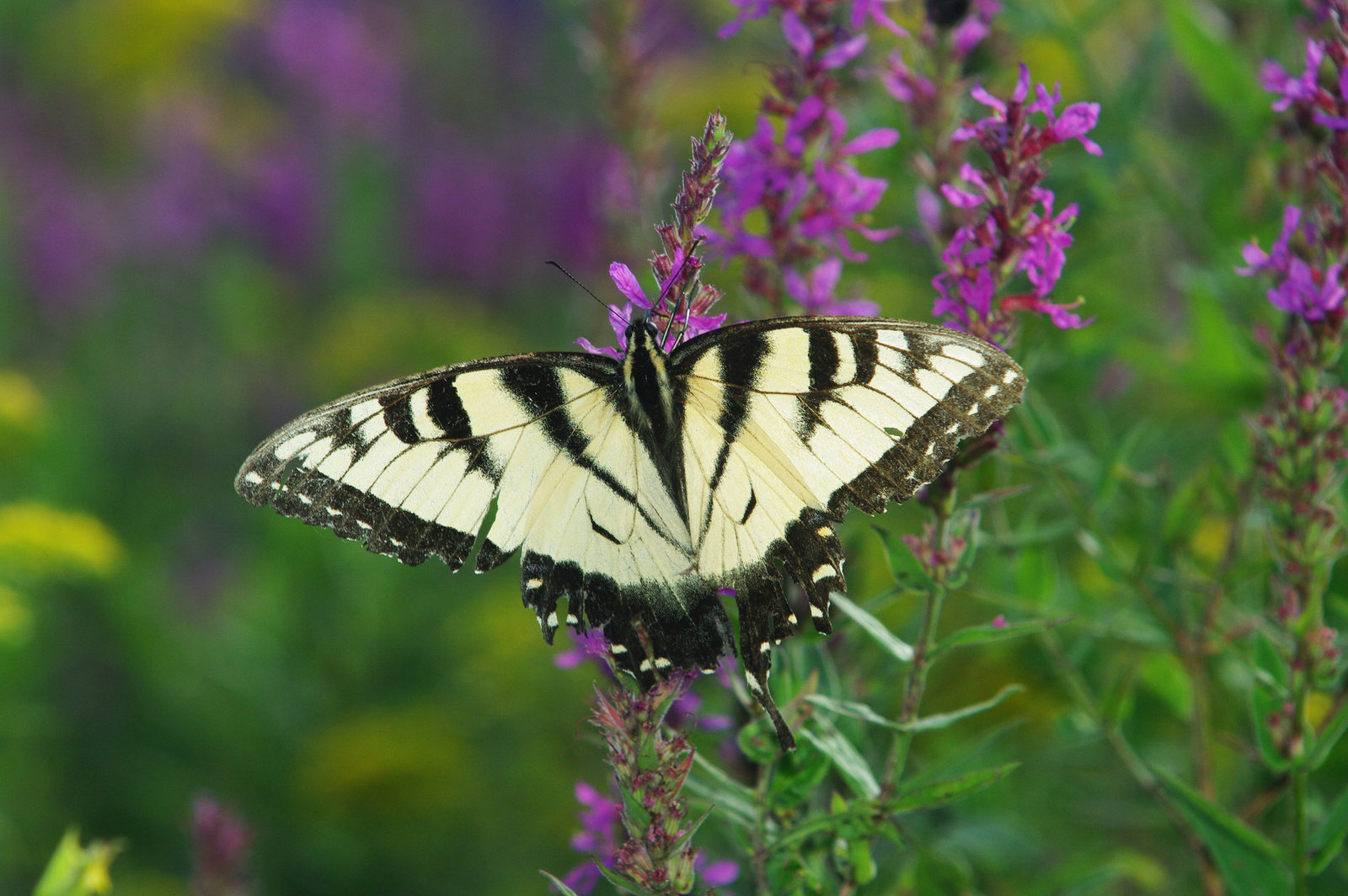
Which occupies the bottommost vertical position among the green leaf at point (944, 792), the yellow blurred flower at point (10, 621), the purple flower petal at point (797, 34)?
the green leaf at point (944, 792)

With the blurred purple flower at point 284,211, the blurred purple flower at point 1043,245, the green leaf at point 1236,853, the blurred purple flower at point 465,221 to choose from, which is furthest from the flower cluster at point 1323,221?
the blurred purple flower at point 284,211

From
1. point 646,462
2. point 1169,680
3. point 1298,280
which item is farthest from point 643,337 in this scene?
point 1169,680

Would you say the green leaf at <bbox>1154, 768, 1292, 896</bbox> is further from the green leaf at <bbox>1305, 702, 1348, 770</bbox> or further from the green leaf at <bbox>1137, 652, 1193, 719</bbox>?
the green leaf at <bbox>1137, 652, 1193, 719</bbox>

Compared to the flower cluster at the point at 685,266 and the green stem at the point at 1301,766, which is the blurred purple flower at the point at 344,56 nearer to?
the flower cluster at the point at 685,266

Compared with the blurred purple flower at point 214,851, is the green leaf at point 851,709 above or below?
below

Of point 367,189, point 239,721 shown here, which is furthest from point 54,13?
point 239,721

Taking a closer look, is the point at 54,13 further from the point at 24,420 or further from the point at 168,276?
the point at 24,420
